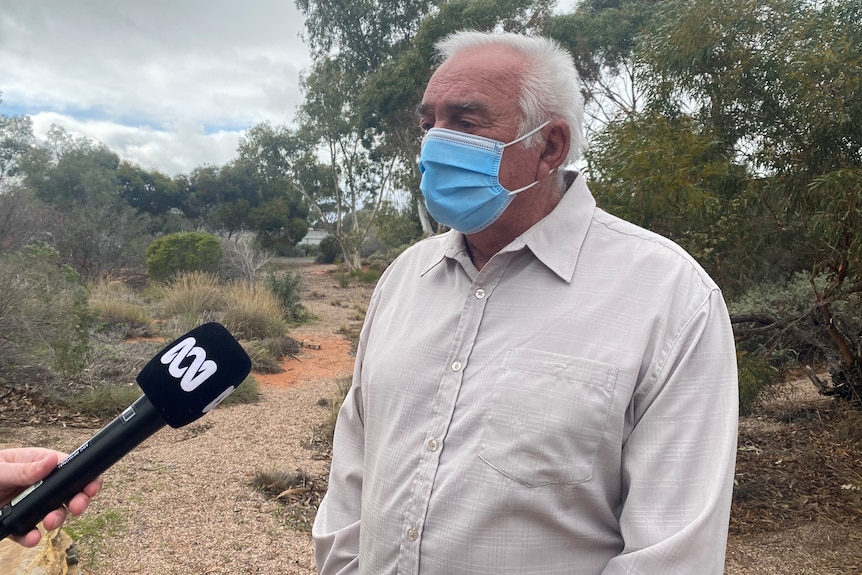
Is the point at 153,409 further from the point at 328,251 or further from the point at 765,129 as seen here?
the point at 328,251

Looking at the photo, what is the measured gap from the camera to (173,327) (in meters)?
11.0

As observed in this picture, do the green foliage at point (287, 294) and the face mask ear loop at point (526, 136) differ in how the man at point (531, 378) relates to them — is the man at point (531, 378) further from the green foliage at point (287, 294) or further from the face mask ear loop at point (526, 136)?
the green foliage at point (287, 294)

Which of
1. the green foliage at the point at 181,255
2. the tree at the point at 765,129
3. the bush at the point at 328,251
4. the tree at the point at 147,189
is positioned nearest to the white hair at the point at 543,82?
the tree at the point at 765,129

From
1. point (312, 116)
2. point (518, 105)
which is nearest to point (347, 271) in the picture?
point (312, 116)

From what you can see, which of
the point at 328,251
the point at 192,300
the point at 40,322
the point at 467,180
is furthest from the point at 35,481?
the point at 328,251

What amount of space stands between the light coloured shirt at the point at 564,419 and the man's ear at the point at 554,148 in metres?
0.17

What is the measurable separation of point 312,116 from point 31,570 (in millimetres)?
28360

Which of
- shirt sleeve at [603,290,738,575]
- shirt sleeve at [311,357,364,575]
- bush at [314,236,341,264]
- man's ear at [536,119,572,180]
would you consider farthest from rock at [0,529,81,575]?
bush at [314,236,341,264]

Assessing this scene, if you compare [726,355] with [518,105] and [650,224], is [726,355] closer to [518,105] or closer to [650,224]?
[518,105]

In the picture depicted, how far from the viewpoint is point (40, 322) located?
675 cm

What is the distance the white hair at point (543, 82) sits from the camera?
1.80 m

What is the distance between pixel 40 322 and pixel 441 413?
666cm

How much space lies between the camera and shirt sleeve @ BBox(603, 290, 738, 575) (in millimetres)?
1305

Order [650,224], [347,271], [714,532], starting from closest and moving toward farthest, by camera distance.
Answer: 1. [714,532]
2. [650,224]
3. [347,271]
